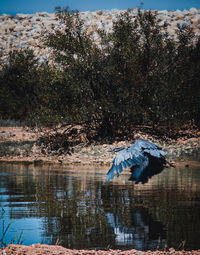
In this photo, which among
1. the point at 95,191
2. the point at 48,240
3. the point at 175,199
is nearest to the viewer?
the point at 48,240

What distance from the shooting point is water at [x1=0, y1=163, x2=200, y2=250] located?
258 inches

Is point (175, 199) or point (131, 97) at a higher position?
point (131, 97)

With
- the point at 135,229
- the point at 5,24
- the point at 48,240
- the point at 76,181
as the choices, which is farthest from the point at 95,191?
the point at 5,24

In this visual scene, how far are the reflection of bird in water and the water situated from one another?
21.7 inches

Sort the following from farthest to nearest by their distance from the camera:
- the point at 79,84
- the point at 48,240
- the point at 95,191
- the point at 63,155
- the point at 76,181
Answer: the point at 79,84
the point at 63,155
the point at 76,181
the point at 95,191
the point at 48,240

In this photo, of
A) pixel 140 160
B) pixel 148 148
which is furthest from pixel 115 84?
pixel 140 160

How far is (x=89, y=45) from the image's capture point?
21.1 meters

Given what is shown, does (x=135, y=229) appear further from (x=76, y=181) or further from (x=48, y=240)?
(x=76, y=181)

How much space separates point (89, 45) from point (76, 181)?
32.5ft

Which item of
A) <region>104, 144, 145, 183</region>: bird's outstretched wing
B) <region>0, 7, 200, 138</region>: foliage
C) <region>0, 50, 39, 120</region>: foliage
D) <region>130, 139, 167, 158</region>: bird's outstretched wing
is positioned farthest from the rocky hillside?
<region>104, 144, 145, 183</region>: bird's outstretched wing

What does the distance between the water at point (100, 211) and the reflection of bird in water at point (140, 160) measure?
1.81 feet

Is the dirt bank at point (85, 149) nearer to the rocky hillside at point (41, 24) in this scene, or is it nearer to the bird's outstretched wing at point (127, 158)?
the bird's outstretched wing at point (127, 158)

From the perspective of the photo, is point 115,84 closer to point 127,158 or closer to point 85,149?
point 85,149

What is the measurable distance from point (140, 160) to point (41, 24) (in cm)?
5138
